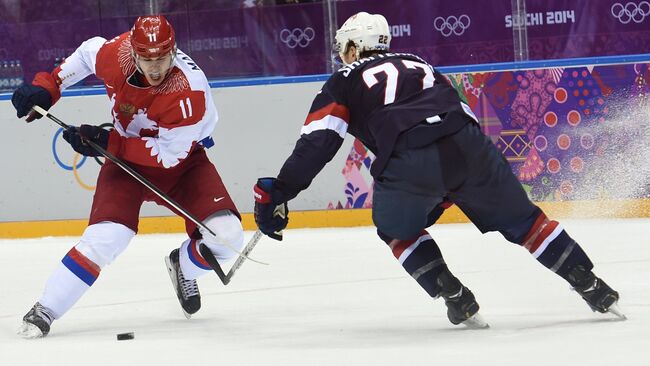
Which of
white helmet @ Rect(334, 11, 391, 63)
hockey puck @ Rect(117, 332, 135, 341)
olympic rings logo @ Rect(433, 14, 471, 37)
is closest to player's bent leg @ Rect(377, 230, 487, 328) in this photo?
white helmet @ Rect(334, 11, 391, 63)

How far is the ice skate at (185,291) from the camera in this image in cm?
415

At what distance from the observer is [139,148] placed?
13.0 feet

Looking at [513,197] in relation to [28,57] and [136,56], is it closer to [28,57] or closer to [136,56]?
[136,56]

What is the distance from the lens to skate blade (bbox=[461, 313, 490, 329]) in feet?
11.6

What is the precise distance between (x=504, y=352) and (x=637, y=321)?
1.84ft

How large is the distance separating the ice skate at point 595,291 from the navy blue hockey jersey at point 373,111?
507 mm

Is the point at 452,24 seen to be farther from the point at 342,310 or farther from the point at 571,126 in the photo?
the point at 342,310

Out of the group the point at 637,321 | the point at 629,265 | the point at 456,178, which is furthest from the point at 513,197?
the point at 629,265

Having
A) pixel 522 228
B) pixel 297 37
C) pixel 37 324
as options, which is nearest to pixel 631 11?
pixel 297 37

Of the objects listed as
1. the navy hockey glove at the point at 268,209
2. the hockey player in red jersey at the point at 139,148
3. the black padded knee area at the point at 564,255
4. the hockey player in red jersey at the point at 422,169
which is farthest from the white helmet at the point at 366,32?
the black padded knee area at the point at 564,255

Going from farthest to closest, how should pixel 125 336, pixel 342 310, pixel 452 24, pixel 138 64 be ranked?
pixel 452 24
pixel 342 310
pixel 138 64
pixel 125 336

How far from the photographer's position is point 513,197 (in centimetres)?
344

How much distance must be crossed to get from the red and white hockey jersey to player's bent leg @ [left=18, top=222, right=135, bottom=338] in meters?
0.30

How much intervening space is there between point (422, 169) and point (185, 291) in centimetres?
111
